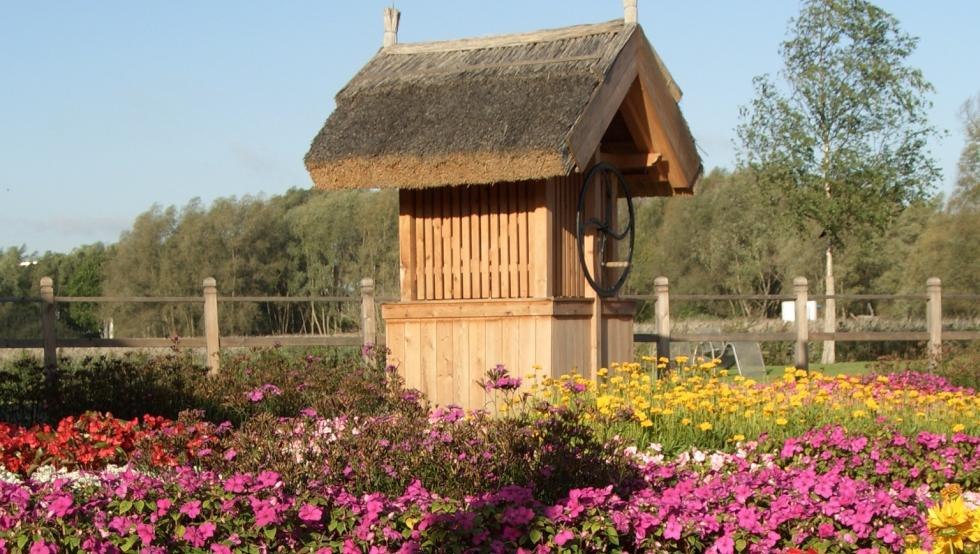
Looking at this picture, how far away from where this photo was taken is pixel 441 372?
38.4 ft

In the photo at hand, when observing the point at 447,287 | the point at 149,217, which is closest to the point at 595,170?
the point at 447,287

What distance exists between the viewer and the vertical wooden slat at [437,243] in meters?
11.8

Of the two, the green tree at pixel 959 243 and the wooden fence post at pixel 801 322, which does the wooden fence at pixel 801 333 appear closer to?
the wooden fence post at pixel 801 322

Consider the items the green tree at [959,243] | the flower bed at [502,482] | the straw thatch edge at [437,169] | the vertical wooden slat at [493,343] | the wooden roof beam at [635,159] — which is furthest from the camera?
the green tree at [959,243]

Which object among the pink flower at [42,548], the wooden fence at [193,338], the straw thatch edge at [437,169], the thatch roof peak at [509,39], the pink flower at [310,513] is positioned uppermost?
the thatch roof peak at [509,39]

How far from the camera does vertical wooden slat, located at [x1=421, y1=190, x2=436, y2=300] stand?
11.9m

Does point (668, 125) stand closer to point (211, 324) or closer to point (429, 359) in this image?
point (429, 359)

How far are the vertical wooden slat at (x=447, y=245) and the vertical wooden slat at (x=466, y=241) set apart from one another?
12cm

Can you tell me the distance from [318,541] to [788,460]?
340 cm

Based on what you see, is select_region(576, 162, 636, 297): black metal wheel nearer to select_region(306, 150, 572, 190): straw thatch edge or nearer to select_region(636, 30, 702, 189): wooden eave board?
select_region(636, 30, 702, 189): wooden eave board

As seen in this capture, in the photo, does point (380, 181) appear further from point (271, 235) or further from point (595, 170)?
point (271, 235)

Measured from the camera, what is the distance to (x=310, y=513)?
511cm

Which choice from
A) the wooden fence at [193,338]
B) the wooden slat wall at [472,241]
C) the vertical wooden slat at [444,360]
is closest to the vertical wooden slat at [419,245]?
the wooden slat wall at [472,241]

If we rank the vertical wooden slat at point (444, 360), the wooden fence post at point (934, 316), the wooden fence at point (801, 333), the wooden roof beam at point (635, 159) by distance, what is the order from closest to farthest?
1. the vertical wooden slat at point (444, 360)
2. the wooden roof beam at point (635, 159)
3. the wooden fence at point (801, 333)
4. the wooden fence post at point (934, 316)
